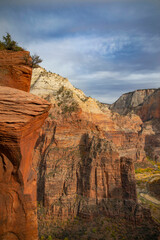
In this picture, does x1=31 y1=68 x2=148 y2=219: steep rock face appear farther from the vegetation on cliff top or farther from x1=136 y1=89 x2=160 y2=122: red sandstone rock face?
x1=136 y1=89 x2=160 y2=122: red sandstone rock face

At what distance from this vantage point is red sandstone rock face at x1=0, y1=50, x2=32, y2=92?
9.73 m

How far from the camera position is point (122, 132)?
60.9 meters

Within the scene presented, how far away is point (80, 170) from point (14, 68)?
21945 mm

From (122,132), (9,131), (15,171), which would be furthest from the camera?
(122,132)

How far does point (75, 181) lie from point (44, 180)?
5.05 m

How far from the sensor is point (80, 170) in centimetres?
2792

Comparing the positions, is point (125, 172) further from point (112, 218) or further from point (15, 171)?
point (15, 171)

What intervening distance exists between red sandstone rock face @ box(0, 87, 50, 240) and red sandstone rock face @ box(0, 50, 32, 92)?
8.22 feet

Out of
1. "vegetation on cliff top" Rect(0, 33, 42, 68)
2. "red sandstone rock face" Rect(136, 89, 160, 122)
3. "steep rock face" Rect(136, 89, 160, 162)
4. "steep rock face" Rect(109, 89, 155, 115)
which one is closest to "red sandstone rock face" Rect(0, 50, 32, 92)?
Result: "vegetation on cliff top" Rect(0, 33, 42, 68)

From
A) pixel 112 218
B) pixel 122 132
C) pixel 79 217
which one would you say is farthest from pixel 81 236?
pixel 122 132

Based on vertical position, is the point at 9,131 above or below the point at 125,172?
above

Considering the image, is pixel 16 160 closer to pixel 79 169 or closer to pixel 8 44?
pixel 8 44

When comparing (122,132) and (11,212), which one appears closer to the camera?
(11,212)

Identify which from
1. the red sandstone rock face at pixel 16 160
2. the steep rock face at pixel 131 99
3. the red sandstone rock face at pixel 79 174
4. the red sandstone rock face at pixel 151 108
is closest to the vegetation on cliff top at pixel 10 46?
the red sandstone rock face at pixel 16 160
